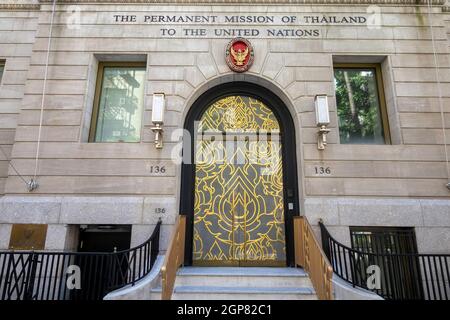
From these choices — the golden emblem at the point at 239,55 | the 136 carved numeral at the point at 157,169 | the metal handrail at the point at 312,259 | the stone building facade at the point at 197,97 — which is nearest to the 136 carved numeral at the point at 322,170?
the stone building facade at the point at 197,97

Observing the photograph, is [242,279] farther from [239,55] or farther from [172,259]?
[239,55]

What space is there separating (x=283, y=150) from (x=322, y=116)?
1270 mm

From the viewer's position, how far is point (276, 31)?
309 inches

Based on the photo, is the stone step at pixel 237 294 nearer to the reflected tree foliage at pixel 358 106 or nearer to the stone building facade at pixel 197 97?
Result: the stone building facade at pixel 197 97

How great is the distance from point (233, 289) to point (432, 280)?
3976 mm

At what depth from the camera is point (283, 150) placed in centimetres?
748

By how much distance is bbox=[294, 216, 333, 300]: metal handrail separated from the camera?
15.4 feet

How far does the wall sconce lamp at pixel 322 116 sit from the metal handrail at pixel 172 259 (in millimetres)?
3633

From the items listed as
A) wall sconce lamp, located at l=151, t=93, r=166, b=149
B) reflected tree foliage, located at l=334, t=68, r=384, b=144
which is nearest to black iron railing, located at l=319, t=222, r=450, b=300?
reflected tree foliage, located at l=334, t=68, r=384, b=144

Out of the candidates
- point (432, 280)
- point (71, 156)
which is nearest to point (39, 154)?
point (71, 156)

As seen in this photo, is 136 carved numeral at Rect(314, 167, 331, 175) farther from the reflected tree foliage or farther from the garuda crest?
the garuda crest

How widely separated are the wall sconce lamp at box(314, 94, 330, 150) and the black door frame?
29.4 inches

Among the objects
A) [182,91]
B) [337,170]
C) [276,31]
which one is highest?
[276,31]
